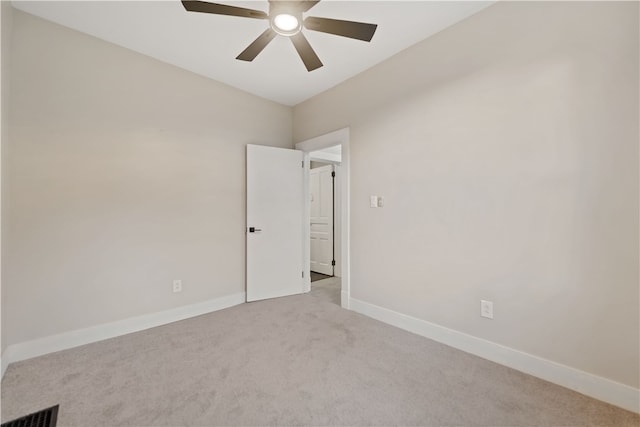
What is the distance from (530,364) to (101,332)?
136 inches

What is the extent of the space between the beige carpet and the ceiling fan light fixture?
7.57 ft

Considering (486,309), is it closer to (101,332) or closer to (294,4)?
(294,4)

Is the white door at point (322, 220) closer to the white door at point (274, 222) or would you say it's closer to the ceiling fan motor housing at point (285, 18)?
the white door at point (274, 222)

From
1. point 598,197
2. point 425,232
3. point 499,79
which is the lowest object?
point 425,232

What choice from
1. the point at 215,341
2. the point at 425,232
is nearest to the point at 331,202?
the point at 425,232

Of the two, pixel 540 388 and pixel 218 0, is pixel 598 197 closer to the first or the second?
pixel 540 388

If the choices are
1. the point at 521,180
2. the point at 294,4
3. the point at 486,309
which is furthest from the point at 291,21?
the point at 486,309

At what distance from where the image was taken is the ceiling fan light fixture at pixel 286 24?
164 centimetres

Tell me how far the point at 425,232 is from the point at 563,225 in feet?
3.12

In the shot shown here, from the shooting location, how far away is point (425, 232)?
2.46 m

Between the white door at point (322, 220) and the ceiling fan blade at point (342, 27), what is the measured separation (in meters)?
3.18

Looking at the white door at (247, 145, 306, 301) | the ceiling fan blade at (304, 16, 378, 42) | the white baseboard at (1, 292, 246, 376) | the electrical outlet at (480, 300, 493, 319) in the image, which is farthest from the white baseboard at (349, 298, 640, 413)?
the ceiling fan blade at (304, 16, 378, 42)

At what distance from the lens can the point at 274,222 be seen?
3604 millimetres

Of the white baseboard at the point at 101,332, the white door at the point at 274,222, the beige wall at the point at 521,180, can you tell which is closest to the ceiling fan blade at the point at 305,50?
the beige wall at the point at 521,180
